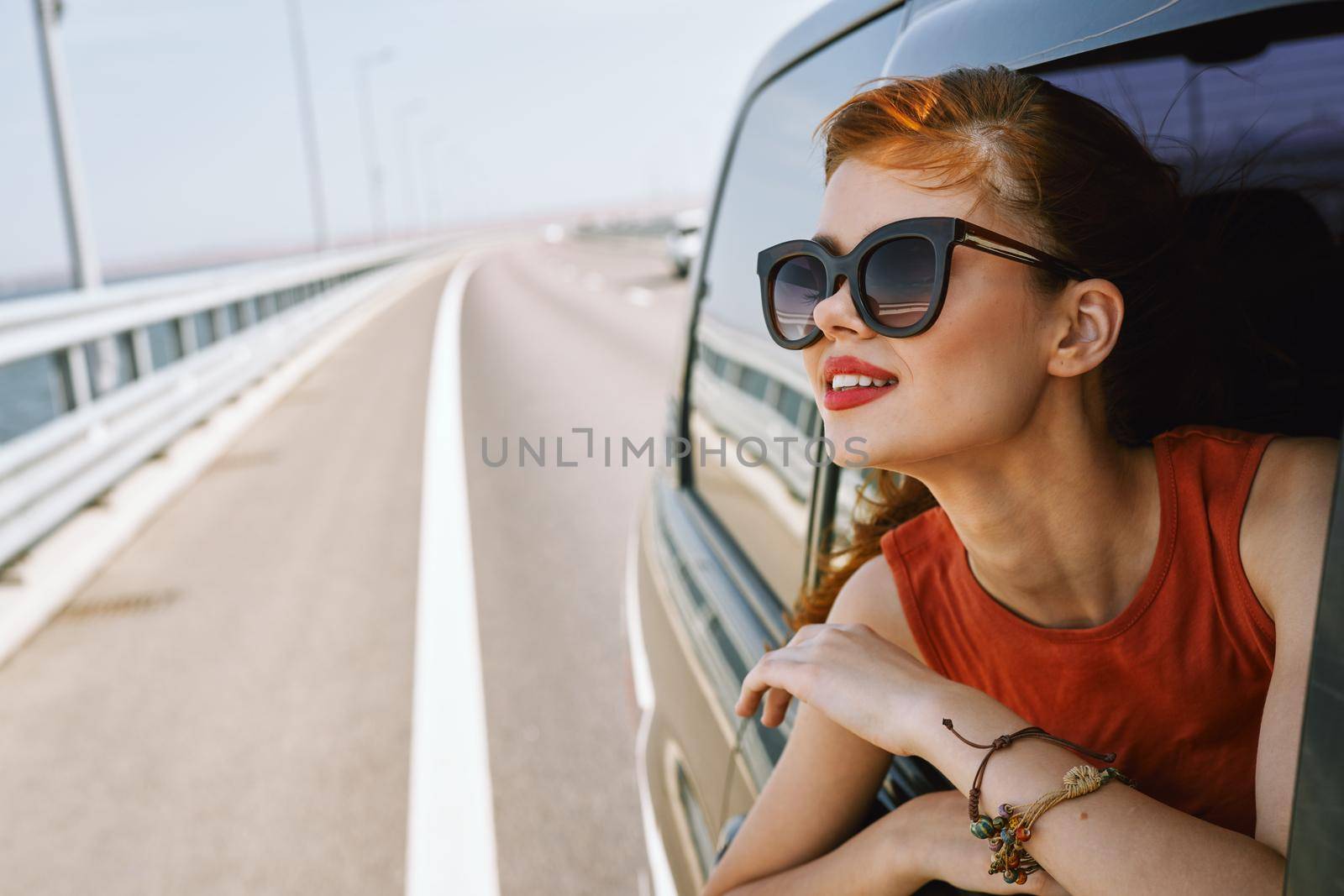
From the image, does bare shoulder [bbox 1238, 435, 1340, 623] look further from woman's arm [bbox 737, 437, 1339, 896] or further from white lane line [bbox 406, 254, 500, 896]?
white lane line [bbox 406, 254, 500, 896]

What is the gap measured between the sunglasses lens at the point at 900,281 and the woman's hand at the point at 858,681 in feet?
1.36

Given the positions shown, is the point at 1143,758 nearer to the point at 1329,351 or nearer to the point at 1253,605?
the point at 1253,605

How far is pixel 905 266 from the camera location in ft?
3.78

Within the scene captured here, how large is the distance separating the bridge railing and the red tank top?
5461 mm

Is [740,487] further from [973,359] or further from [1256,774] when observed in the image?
[1256,774]

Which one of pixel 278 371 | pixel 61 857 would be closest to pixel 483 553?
pixel 61 857

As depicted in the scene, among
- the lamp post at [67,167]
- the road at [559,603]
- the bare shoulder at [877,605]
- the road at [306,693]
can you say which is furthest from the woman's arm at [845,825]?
the lamp post at [67,167]

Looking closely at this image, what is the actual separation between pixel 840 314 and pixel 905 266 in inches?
3.9

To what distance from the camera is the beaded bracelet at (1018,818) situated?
3.33 feet

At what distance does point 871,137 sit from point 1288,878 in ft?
2.74

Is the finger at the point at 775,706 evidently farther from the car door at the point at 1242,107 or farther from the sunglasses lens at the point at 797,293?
the sunglasses lens at the point at 797,293

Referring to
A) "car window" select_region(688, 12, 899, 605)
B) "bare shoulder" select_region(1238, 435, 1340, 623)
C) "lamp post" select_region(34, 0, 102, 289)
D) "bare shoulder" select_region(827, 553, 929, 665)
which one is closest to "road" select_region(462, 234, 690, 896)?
"car window" select_region(688, 12, 899, 605)

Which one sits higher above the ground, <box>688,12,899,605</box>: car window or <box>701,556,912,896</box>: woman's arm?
<box>688,12,899,605</box>: car window

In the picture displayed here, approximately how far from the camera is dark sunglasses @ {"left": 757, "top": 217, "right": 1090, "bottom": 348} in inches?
44.4
